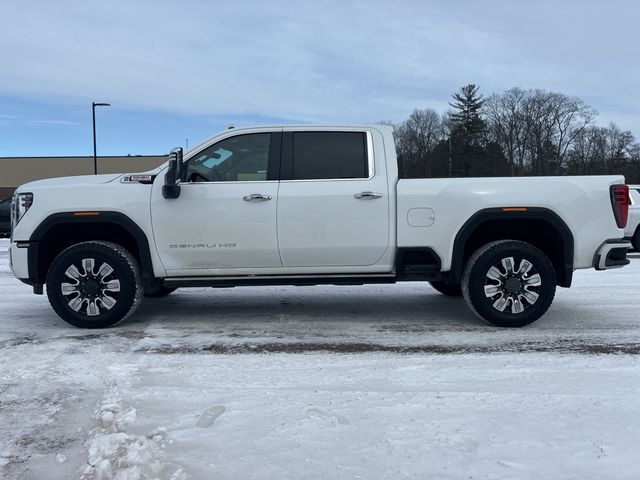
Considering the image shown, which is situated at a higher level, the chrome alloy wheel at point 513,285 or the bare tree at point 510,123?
the bare tree at point 510,123

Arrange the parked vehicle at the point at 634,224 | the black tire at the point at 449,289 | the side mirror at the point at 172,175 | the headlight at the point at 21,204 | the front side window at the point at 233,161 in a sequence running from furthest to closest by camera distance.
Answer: the parked vehicle at the point at 634,224 < the black tire at the point at 449,289 < the front side window at the point at 233,161 < the headlight at the point at 21,204 < the side mirror at the point at 172,175

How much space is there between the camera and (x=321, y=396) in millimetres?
3719

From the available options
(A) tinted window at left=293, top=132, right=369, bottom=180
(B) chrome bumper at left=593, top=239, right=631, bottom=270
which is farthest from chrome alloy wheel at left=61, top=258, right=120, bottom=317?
(B) chrome bumper at left=593, top=239, right=631, bottom=270

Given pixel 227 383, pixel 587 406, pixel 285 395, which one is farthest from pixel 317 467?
pixel 587 406

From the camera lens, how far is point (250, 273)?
551 centimetres

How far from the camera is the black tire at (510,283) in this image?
Answer: 5336 millimetres

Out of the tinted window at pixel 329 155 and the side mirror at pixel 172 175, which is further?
the tinted window at pixel 329 155

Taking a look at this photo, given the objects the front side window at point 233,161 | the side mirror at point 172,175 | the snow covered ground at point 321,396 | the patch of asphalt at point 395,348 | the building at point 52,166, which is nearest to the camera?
the snow covered ground at point 321,396

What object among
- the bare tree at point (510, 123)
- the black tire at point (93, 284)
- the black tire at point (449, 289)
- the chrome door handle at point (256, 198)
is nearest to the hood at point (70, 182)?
the black tire at point (93, 284)

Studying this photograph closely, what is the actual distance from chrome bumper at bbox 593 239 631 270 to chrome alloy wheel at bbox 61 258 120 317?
4.59 m

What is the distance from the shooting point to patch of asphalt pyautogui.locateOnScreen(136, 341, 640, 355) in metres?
4.70

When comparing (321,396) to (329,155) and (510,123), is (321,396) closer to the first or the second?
(329,155)

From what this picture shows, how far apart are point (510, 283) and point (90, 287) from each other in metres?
4.00

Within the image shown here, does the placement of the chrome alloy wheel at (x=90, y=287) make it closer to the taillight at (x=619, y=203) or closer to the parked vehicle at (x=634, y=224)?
the taillight at (x=619, y=203)
